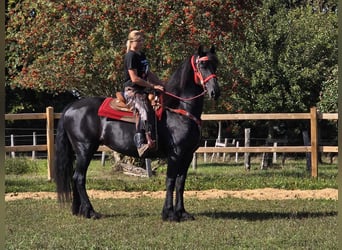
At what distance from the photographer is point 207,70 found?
22.1ft

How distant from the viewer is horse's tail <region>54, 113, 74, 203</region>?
750cm

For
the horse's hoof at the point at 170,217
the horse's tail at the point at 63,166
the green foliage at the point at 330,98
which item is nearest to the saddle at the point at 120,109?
the horse's tail at the point at 63,166

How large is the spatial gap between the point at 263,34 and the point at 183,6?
11.6m

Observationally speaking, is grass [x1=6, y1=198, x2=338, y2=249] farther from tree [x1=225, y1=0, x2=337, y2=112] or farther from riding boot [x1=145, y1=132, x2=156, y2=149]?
tree [x1=225, y1=0, x2=337, y2=112]

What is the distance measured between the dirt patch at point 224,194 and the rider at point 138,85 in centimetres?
281

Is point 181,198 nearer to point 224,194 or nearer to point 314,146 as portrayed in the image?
point 224,194

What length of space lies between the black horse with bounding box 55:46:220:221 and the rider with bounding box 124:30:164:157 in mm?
244

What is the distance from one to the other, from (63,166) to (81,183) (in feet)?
1.09

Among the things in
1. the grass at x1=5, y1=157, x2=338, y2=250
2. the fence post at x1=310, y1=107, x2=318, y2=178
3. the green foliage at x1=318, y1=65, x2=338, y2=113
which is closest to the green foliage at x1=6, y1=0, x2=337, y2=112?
the fence post at x1=310, y1=107, x2=318, y2=178

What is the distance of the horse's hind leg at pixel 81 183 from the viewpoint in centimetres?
741

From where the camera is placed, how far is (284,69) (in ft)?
76.3

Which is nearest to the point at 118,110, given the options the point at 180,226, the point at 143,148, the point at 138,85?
the point at 138,85

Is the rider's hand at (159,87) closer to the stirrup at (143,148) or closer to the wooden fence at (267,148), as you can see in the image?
the stirrup at (143,148)

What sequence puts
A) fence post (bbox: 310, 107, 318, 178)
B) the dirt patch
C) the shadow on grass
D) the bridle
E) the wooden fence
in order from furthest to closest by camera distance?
the wooden fence, fence post (bbox: 310, 107, 318, 178), the dirt patch, the shadow on grass, the bridle
